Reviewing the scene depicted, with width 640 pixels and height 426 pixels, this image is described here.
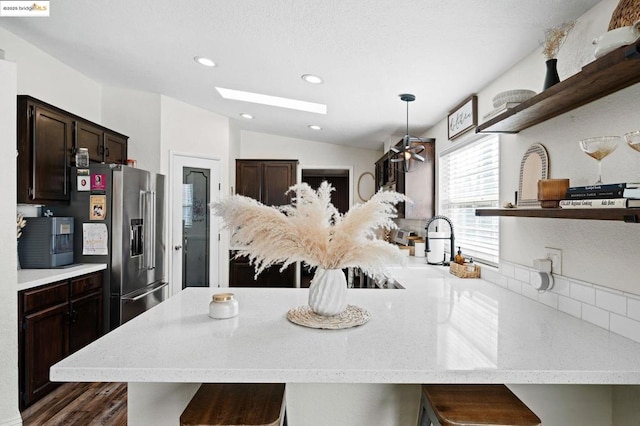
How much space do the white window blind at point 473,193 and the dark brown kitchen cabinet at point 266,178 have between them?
101 inches

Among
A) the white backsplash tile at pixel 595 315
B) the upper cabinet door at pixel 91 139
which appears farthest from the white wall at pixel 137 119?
the white backsplash tile at pixel 595 315

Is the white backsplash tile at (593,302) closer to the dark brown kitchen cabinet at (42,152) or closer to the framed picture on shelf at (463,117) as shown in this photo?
the framed picture on shelf at (463,117)

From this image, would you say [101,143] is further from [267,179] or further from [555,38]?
[555,38]

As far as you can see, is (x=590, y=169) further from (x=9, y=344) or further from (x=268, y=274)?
(x=268, y=274)

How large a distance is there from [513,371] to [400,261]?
51 centimetres

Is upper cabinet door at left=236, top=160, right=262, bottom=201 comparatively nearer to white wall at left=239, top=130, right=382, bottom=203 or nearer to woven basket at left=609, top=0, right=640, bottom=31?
white wall at left=239, top=130, right=382, bottom=203

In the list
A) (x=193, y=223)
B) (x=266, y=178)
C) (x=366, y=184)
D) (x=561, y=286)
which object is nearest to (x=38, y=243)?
(x=193, y=223)

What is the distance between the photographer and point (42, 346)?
2.64 meters

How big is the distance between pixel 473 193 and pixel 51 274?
11.1ft

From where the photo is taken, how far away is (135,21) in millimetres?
2697

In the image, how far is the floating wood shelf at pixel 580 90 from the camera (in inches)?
44.4

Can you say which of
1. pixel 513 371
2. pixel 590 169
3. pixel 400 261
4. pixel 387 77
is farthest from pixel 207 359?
pixel 387 77

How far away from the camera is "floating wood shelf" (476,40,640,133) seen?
1128mm

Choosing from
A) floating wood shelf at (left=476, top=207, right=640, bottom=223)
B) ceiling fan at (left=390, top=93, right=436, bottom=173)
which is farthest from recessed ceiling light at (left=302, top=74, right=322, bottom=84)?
floating wood shelf at (left=476, top=207, right=640, bottom=223)
